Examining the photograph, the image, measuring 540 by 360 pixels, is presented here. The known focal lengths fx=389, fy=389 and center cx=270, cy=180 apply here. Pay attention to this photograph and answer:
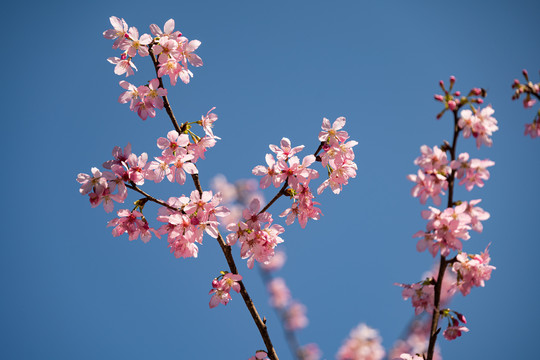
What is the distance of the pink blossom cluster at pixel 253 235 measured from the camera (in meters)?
2.35

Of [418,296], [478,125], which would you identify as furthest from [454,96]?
[418,296]

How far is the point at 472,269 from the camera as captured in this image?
2236 millimetres

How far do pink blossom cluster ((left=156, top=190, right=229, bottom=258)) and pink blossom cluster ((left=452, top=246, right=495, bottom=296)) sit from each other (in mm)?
1391

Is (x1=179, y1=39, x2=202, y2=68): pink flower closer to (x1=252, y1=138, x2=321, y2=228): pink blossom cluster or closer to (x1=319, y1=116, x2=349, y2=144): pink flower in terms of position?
(x1=252, y1=138, x2=321, y2=228): pink blossom cluster

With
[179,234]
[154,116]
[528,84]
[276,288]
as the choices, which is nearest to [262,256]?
[179,234]

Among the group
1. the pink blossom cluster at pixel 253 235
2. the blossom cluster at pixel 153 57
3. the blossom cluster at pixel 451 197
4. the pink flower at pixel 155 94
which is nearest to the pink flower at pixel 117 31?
the blossom cluster at pixel 153 57

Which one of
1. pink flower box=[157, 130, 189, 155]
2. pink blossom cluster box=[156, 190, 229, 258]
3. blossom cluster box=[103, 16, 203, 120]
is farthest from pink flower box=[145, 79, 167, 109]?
pink blossom cluster box=[156, 190, 229, 258]

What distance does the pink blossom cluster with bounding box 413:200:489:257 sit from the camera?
2.05m

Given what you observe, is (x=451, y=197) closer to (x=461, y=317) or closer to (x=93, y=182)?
(x=461, y=317)

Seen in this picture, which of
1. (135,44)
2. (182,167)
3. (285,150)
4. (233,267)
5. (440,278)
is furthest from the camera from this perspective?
(135,44)

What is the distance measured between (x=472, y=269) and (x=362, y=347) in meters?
4.12

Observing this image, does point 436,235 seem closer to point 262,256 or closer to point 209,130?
point 262,256

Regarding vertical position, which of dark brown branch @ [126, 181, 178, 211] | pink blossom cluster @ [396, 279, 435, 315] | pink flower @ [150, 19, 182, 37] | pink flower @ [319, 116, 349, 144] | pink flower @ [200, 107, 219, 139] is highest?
pink flower @ [150, 19, 182, 37]

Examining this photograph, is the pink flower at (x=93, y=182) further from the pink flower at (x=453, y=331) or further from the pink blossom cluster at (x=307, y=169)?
the pink flower at (x=453, y=331)
